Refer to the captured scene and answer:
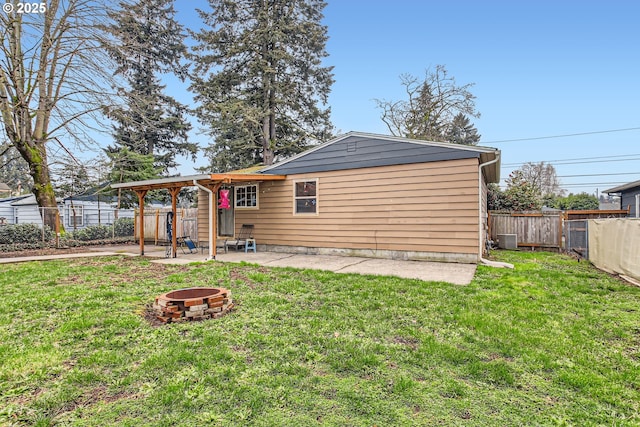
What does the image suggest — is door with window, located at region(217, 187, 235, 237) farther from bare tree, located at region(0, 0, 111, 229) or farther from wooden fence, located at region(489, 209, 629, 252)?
wooden fence, located at region(489, 209, 629, 252)

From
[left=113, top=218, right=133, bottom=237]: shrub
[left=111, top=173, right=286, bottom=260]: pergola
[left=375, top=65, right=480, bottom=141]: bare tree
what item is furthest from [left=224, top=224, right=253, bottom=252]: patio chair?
[left=375, top=65, right=480, bottom=141]: bare tree

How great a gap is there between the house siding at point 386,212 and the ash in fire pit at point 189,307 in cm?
526

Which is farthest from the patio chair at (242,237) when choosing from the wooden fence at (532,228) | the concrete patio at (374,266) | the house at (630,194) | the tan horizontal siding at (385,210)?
the house at (630,194)

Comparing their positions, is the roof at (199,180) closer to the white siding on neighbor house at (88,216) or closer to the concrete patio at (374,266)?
the concrete patio at (374,266)

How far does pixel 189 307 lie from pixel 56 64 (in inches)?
464

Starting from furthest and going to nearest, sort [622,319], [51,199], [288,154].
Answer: [288,154]
[51,199]
[622,319]

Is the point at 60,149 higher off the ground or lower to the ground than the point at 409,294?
Answer: higher

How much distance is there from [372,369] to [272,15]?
61.7 feet

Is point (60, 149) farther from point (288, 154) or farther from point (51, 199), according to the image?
point (288, 154)

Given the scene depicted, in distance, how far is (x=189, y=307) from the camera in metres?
3.85

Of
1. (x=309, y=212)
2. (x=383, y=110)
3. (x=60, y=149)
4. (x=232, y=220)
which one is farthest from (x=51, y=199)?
(x=383, y=110)

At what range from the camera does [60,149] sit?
39.3 ft

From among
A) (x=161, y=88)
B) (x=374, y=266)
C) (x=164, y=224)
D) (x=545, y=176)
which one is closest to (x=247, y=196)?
(x=374, y=266)

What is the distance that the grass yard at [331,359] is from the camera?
2.09 meters
